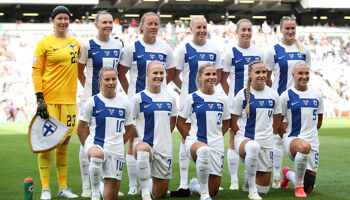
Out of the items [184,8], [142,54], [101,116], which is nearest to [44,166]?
[101,116]

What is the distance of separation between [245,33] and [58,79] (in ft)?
7.98

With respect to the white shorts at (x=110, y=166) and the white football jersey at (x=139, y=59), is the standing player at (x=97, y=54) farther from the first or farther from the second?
the white shorts at (x=110, y=166)

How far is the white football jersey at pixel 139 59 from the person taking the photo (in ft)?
21.6

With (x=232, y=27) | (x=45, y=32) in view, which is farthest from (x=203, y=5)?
(x=45, y=32)

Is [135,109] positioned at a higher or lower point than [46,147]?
higher

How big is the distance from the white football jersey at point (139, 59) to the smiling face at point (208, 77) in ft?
2.22

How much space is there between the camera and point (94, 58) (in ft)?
21.2

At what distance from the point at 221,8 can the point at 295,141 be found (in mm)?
32591

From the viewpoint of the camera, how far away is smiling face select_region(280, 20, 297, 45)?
6994 mm

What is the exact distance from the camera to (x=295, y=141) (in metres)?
6.26

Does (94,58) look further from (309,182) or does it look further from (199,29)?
(309,182)

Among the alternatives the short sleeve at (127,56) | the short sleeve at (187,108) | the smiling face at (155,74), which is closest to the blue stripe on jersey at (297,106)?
the short sleeve at (187,108)

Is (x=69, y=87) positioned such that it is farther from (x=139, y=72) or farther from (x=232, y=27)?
(x=232, y=27)

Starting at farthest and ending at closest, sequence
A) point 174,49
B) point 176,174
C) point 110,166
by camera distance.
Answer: point 174,49, point 176,174, point 110,166
